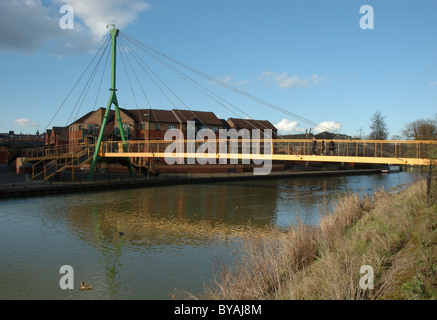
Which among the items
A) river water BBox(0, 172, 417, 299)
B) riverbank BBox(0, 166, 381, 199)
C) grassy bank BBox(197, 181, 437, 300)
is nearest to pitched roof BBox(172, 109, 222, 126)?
riverbank BBox(0, 166, 381, 199)

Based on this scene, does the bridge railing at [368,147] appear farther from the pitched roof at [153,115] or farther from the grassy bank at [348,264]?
the pitched roof at [153,115]

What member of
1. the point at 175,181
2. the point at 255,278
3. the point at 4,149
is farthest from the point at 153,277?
the point at 4,149

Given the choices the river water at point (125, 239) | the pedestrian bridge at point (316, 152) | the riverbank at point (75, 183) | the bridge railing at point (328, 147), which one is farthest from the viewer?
the riverbank at point (75, 183)

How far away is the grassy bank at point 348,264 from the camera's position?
5.67m

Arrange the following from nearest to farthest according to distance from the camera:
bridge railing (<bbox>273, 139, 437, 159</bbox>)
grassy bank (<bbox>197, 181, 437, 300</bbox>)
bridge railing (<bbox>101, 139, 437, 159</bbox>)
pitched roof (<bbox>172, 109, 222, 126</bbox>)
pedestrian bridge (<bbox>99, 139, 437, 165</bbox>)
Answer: grassy bank (<bbox>197, 181, 437, 300</bbox>)
bridge railing (<bbox>273, 139, 437, 159</bbox>)
pedestrian bridge (<bbox>99, 139, 437, 165</bbox>)
bridge railing (<bbox>101, 139, 437, 159</bbox>)
pitched roof (<bbox>172, 109, 222, 126</bbox>)

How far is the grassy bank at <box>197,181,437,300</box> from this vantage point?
18.6 ft

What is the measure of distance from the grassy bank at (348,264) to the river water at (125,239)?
154cm

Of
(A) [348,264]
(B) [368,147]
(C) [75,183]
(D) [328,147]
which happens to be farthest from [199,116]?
(A) [348,264]

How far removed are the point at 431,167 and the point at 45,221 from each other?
1706 cm

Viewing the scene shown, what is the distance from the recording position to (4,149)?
54656mm

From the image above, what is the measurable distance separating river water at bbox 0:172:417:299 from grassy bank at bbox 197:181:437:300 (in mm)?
1544

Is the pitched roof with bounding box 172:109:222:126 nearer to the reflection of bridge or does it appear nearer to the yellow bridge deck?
the yellow bridge deck

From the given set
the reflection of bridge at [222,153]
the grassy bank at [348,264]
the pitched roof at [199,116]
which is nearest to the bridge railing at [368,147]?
the reflection of bridge at [222,153]
